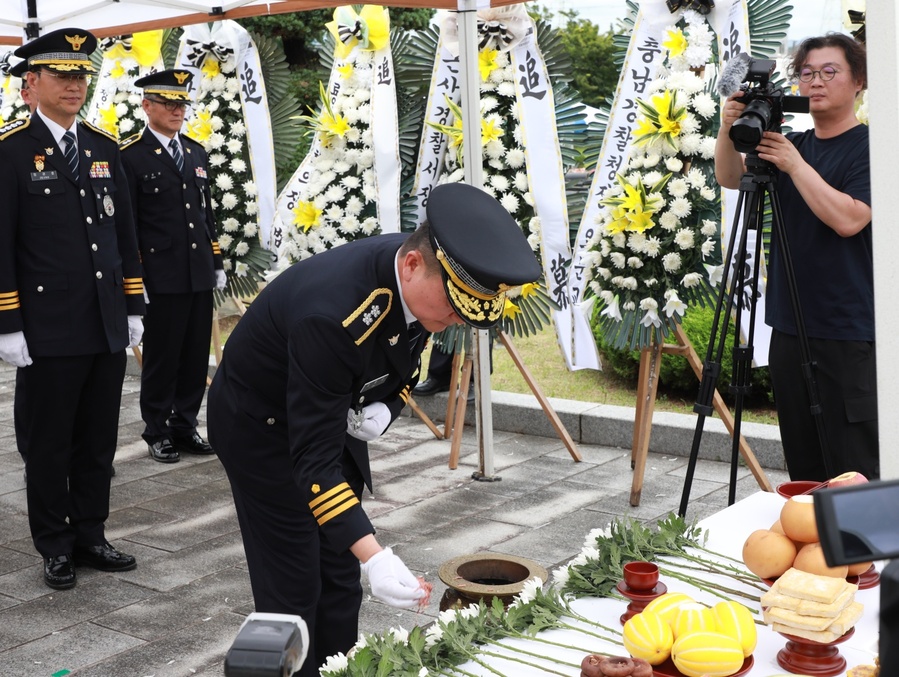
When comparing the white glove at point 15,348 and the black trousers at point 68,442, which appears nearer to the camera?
the white glove at point 15,348

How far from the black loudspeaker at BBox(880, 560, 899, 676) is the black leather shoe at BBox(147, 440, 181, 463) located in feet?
17.5

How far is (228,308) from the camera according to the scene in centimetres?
698

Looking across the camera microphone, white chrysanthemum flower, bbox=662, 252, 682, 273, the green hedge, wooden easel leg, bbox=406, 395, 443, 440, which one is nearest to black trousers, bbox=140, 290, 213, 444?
wooden easel leg, bbox=406, 395, 443, 440

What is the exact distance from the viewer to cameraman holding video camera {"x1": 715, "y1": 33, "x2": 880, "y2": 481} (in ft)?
10.5

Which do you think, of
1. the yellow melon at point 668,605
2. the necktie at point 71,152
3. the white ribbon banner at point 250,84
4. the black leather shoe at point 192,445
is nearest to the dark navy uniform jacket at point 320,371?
the yellow melon at point 668,605

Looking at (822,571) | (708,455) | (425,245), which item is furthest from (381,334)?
(708,455)

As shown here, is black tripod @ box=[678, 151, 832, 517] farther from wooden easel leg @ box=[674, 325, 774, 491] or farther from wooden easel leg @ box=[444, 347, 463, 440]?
wooden easel leg @ box=[444, 347, 463, 440]

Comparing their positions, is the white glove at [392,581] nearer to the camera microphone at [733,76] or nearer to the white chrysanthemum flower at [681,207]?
the camera microphone at [733,76]

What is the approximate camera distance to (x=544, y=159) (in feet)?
16.8

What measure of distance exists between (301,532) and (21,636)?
4.96 ft

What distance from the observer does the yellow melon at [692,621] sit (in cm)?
170

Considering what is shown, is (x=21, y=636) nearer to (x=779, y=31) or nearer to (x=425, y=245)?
(x=425, y=245)

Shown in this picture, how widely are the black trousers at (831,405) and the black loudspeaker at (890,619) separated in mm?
2623

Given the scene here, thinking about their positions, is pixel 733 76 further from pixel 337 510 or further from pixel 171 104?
pixel 171 104
